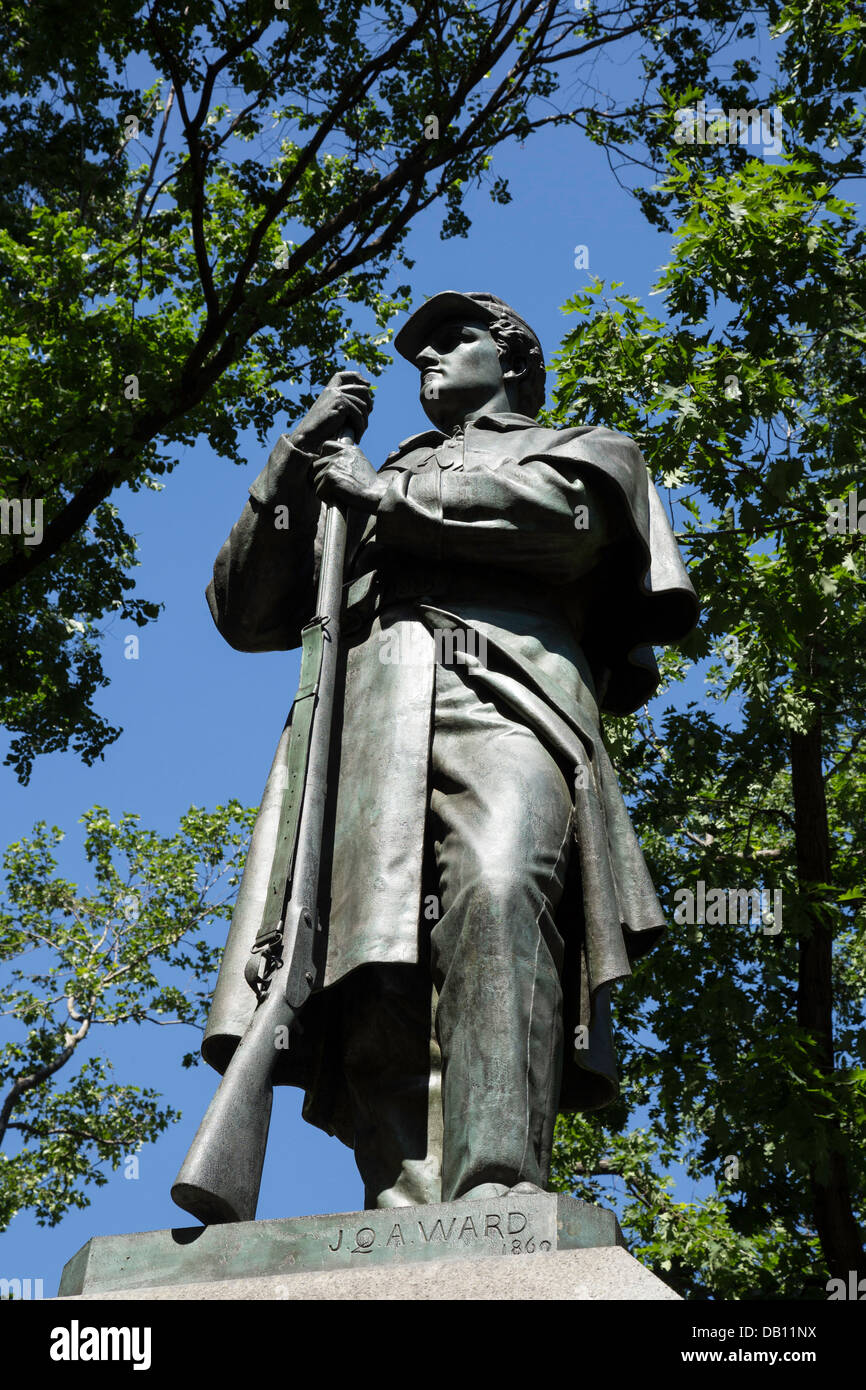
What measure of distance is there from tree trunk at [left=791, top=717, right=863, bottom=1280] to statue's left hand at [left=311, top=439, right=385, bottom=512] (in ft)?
22.1

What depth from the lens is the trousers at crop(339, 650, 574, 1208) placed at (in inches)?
163

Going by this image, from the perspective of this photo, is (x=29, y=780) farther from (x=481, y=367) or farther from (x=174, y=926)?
(x=481, y=367)

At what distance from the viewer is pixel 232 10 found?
41.6 feet

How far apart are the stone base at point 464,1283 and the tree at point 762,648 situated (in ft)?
24.5

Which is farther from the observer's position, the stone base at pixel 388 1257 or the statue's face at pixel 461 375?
the statue's face at pixel 461 375

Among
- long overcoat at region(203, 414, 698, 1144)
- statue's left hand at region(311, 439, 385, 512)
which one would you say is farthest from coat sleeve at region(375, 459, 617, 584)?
statue's left hand at region(311, 439, 385, 512)

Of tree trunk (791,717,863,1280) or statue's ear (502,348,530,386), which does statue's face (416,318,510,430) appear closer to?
statue's ear (502,348,530,386)

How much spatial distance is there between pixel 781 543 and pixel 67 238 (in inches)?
262

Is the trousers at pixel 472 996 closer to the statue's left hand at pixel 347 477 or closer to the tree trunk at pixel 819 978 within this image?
the statue's left hand at pixel 347 477

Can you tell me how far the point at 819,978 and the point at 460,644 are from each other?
7.94 meters

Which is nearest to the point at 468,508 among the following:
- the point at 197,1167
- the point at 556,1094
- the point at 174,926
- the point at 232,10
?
the point at 556,1094

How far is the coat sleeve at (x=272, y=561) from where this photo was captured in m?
5.52

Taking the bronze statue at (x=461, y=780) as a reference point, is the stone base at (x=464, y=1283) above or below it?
below

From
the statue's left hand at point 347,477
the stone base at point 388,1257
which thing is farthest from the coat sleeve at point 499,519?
the stone base at point 388,1257
